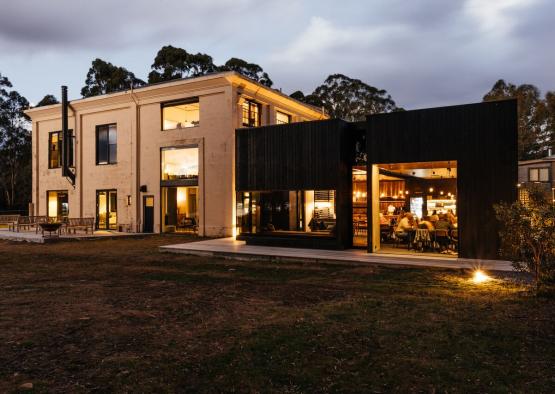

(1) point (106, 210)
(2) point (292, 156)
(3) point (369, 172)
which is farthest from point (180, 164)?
(3) point (369, 172)

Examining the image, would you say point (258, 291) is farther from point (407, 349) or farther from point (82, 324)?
point (407, 349)

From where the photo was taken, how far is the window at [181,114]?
20.9m

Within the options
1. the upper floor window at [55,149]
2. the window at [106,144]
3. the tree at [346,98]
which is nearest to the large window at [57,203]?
the upper floor window at [55,149]

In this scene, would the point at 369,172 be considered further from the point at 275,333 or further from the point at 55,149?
the point at 55,149

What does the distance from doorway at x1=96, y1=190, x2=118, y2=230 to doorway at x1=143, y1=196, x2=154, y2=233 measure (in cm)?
222

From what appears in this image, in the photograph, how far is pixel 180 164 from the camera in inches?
842

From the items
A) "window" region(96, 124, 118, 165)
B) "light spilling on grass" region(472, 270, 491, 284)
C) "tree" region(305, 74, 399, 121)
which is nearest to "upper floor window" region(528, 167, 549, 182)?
"tree" region(305, 74, 399, 121)

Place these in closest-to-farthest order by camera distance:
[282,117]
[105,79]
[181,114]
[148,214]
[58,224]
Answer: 1. [58,224]
2. [181,114]
3. [148,214]
4. [282,117]
5. [105,79]

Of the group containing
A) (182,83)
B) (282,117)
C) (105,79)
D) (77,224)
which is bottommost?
(77,224)

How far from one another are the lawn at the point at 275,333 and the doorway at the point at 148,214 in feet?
40.4

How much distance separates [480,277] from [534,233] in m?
2.24

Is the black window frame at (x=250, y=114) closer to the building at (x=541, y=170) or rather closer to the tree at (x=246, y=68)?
the tree at (x=246, y=68)

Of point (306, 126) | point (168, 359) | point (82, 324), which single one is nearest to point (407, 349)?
point (168, 359)

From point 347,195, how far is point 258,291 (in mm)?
6615
